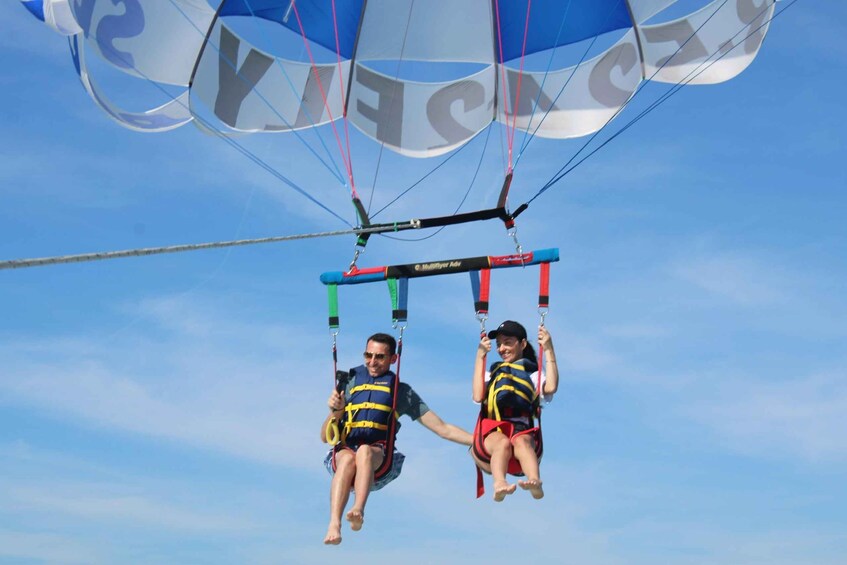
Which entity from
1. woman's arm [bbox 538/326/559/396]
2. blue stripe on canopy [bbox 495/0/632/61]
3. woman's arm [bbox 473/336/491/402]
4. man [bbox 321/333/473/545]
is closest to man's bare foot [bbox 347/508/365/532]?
man [bbox 321/333/473/545]

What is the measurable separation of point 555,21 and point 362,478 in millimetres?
5586

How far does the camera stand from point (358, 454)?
7.68 meters

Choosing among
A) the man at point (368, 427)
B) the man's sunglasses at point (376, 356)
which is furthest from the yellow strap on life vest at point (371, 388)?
the man's sunglasses at point (376, 356)

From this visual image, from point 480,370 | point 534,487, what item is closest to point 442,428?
point 480,370

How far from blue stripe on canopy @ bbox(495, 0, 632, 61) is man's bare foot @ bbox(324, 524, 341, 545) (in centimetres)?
573

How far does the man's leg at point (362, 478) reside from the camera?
7.41 meters

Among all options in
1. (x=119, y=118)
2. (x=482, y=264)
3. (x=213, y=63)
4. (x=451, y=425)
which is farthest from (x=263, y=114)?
(x=451, y=425)

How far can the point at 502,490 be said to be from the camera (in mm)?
7297

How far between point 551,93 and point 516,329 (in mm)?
3947

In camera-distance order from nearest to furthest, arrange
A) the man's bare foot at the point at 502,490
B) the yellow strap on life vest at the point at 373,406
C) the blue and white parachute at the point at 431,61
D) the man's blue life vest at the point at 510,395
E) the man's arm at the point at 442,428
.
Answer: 1. the man's bare foot at the point at 502,490
2. the man's blue life vest at the point at 510,395
3. the yellow strap on life vest at the point at 373,406
4. the man's arm at the point at 442,428
5. the blue and white parachute at the point at 431,61

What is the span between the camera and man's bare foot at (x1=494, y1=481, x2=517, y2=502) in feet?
23.9

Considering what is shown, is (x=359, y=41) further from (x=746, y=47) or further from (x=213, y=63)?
(x=746, y=47)

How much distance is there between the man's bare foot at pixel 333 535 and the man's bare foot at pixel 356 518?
9 centimetres

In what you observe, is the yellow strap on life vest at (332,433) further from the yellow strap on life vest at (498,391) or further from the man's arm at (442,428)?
the yellow strap on life vest at (498,391)
